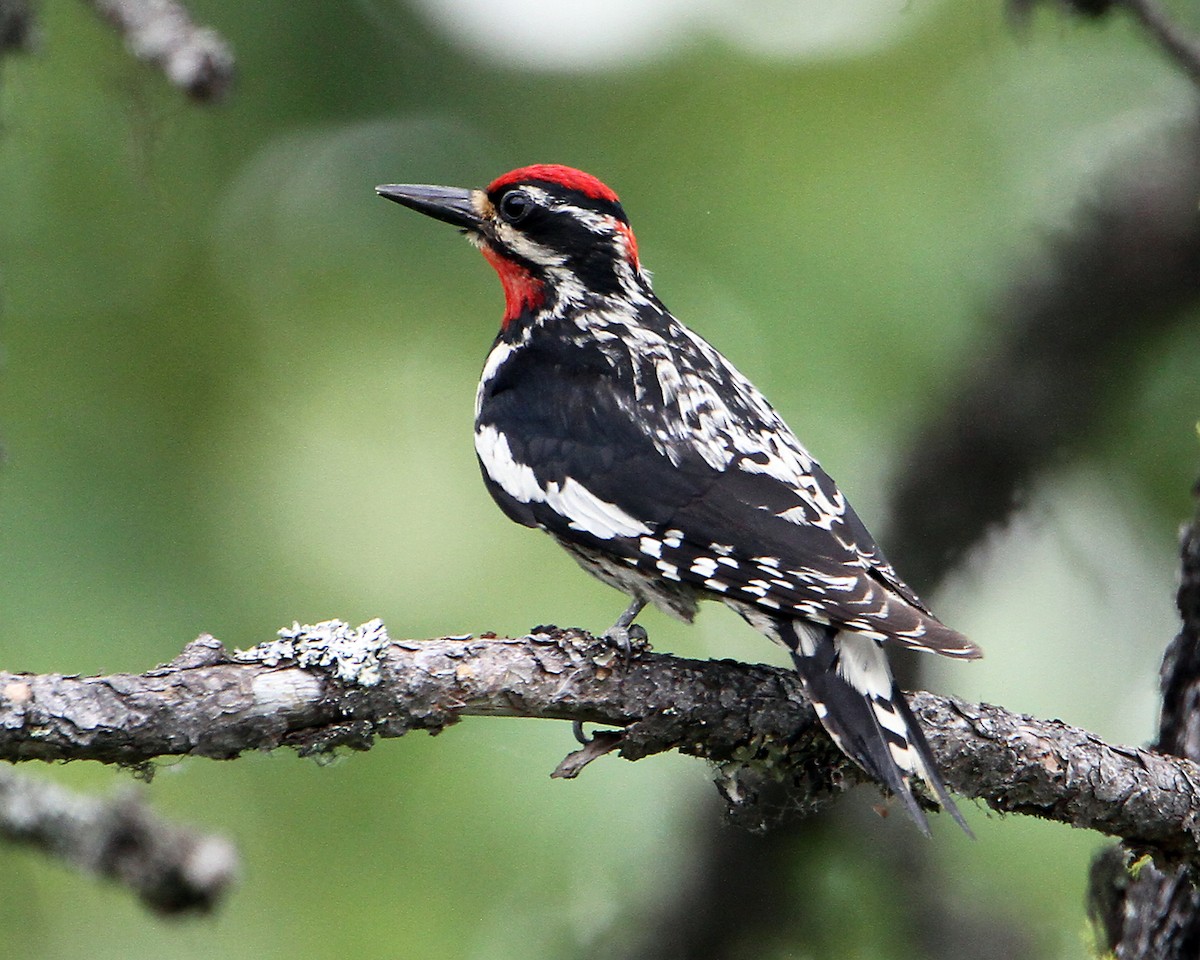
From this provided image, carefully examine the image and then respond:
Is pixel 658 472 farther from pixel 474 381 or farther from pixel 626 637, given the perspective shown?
pixel 474 381

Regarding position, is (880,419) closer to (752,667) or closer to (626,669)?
(752,667)

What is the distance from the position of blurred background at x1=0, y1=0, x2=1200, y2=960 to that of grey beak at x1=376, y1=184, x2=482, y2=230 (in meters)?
0.70

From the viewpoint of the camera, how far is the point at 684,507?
291 cm

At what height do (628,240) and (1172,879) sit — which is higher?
(628,240)

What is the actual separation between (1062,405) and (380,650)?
6.44 feet

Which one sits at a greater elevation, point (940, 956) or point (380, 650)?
point (380, 650)

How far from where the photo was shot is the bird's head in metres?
3.68

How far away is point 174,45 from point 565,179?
141 centimetres

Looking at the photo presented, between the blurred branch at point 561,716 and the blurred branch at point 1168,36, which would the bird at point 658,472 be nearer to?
the blurred branch at point 561,716

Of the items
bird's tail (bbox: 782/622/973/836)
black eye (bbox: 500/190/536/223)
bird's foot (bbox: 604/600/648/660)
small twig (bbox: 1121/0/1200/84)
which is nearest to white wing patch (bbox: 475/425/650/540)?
bird's foot (bbox: 604/600/648/660)

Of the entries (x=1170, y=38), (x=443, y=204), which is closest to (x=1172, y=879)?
(x=1170, y=38)

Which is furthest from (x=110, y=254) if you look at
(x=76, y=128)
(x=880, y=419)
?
(x=880, y=419)

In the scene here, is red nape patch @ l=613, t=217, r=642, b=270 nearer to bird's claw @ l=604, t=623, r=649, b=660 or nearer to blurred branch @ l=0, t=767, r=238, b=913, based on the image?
bird's claw @ l=604, t=623, r=649, b=660

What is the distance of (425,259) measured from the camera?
4.80 metres
